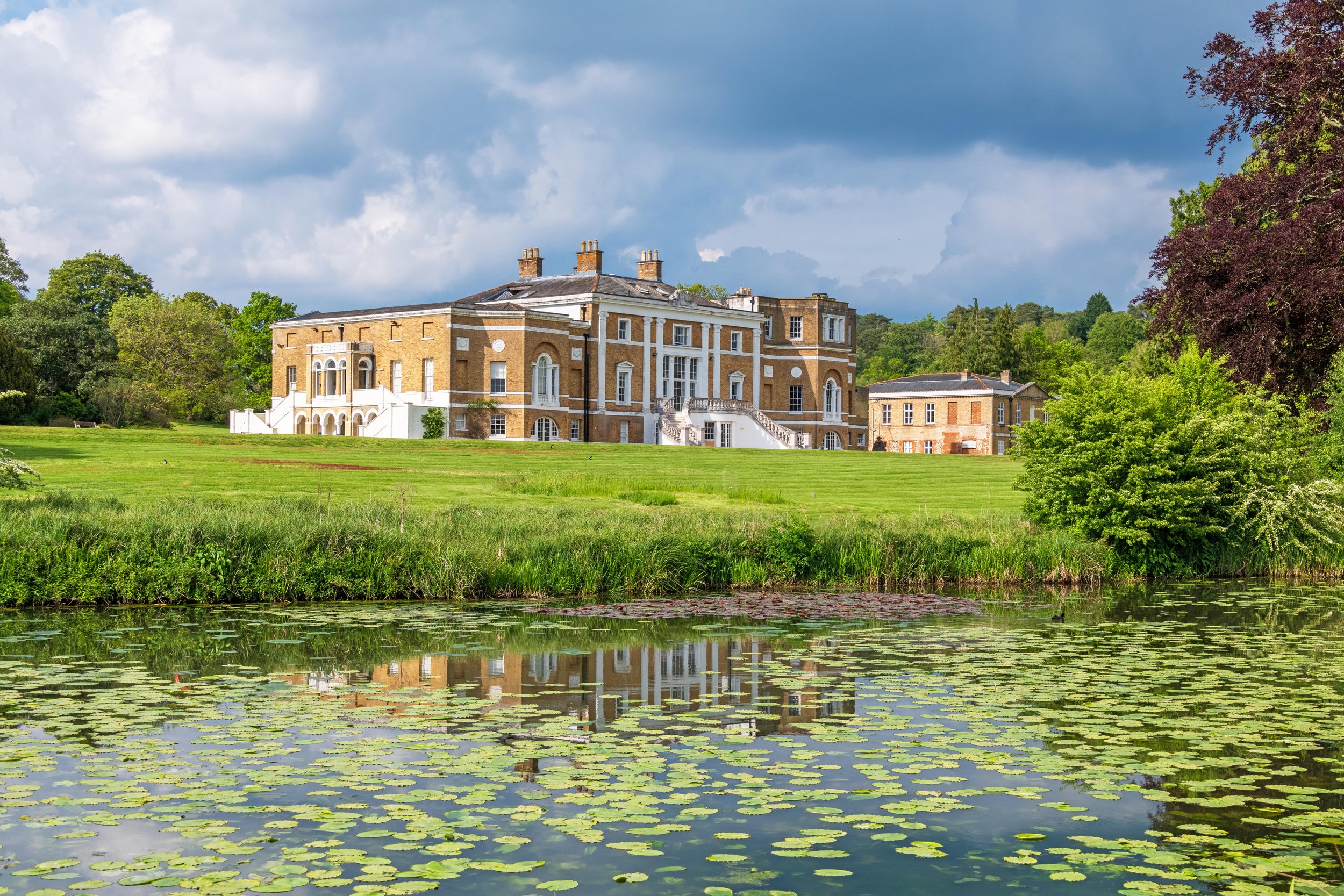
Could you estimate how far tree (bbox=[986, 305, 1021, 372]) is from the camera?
296 ft

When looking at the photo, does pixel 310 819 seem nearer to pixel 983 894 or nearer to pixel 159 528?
pixel 983 894

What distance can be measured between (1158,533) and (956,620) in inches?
299

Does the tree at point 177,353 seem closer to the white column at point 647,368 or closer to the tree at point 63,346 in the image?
the tree at point 63,346

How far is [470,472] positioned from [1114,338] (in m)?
81.3

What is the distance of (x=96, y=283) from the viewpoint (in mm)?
83688

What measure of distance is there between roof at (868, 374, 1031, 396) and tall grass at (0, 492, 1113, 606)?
5889cm

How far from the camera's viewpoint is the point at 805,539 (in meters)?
18.7

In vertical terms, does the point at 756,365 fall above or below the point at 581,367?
above

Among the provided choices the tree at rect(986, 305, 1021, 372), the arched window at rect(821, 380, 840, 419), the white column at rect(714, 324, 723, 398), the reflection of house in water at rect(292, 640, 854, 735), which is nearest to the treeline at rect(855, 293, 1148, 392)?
the tree at rect(986, 305, 1021, 372)

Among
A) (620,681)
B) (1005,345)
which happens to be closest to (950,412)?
(1005,345)

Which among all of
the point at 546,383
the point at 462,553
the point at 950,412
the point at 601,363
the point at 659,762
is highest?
the point at 601,363

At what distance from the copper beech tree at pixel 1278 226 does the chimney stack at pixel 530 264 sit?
5155 centimetres

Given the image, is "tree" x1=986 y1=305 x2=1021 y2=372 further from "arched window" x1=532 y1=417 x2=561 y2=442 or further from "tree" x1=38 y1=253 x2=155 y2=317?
"tree" x1=38 y1=253 x2=155 y2=317

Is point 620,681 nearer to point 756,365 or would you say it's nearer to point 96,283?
point 756,365
